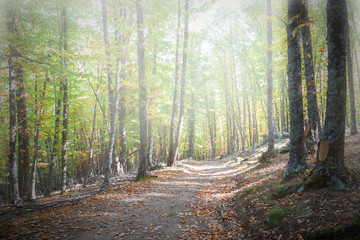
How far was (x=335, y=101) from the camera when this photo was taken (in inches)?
141

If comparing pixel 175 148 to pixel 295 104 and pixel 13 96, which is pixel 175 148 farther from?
pixel 13 96

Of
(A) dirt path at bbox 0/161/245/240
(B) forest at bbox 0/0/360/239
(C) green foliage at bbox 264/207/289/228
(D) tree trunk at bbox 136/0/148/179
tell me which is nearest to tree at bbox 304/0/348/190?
(B) forest at bbox 0/0/360/239

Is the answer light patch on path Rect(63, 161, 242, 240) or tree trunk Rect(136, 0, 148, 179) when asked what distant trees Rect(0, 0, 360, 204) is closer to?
tree trunk Rect(136, 0, 148, 179)

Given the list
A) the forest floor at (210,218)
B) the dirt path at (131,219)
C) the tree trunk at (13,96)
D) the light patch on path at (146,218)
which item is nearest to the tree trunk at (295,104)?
the forest floor at (210,218)

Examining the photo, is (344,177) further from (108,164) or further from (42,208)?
(108,164)

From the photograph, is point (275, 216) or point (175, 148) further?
point (175, 148)

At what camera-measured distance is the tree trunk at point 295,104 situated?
5.23m

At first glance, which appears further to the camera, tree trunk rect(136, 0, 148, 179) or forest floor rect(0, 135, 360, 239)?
tree trunk rect(136, 0, 148, 179)

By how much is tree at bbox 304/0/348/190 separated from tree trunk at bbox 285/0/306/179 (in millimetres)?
1598

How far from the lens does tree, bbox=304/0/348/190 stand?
11.6 feet

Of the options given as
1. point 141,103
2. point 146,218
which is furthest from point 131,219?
point 141,103

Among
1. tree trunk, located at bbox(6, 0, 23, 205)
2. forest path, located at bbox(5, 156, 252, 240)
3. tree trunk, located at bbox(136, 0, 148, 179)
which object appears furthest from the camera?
tree trunk, located at bbox(136, 0, 148, 179)

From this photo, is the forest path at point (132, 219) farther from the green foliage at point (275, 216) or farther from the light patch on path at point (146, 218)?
the green foliage at point (275, 216)

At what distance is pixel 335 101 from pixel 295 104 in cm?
182
